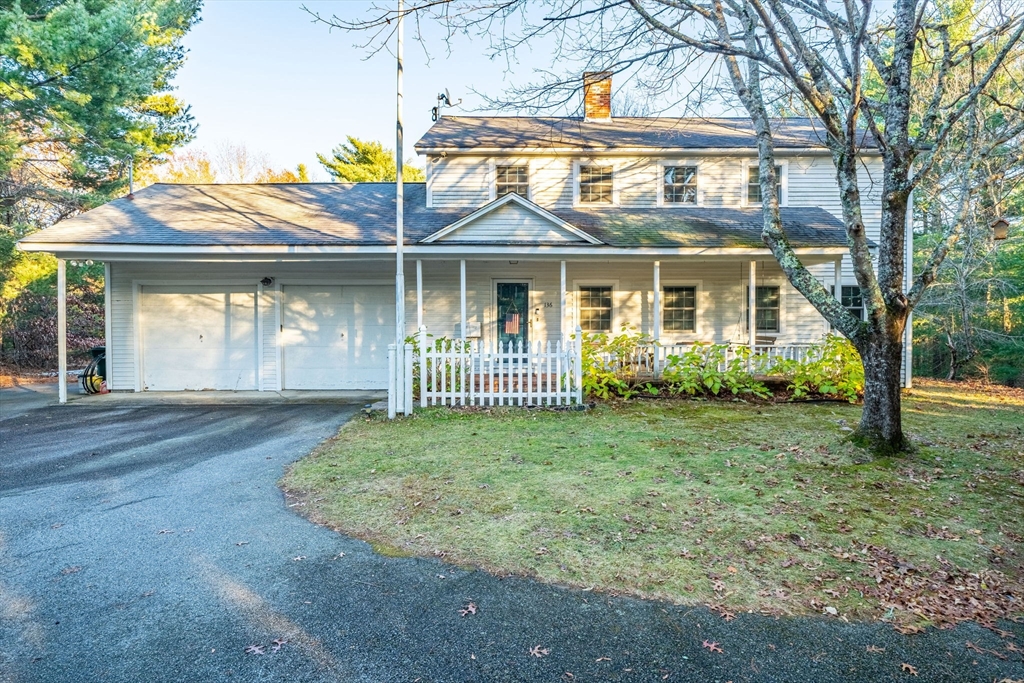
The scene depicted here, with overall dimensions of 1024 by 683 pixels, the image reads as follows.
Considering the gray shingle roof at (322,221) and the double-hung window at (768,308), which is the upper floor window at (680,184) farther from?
the double-hung window at (768,308)

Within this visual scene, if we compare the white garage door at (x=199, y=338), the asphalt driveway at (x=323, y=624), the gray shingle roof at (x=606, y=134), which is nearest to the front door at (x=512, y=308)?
the gray shingle roof at (x=606, y=134)

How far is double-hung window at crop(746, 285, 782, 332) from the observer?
12.6m

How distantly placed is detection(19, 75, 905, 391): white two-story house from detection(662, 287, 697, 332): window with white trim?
0.11 feet

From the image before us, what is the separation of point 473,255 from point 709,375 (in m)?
5.04

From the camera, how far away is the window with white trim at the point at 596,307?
12.7m

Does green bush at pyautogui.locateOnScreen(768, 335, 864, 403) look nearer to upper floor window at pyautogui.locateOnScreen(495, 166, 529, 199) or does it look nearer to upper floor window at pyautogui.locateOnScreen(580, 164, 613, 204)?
upper floor window at pyautogui.locateOnScreen(580, 164, 613, 204)

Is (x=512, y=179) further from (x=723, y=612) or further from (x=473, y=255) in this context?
(x=723, y=612)

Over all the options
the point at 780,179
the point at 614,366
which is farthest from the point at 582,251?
the point at 780,179

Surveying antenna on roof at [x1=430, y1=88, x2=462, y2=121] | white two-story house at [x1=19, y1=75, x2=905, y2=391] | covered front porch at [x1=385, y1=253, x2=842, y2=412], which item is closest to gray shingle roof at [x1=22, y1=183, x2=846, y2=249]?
white two-story house at [x1=19, y1=75, x2=905, y2=391]

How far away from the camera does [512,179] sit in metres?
13.1

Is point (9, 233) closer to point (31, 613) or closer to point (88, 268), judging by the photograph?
point (88, 268)

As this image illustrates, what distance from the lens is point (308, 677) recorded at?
237 centimetres

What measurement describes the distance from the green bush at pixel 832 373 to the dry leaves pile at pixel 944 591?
696cm

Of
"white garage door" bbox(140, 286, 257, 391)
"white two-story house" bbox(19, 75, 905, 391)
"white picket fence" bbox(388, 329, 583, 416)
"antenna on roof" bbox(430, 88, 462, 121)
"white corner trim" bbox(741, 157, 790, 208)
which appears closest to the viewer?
"white picket fence" bbox(388, 329, 583, 416)
